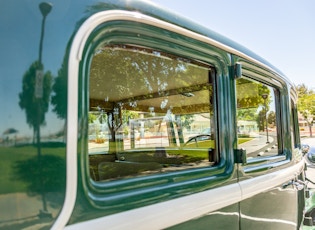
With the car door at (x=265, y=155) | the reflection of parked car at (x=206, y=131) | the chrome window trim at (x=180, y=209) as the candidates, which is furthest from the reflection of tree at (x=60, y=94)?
the car door at (x=265, y=155)

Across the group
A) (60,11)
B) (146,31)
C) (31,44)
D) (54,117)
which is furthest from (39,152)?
(146,31)

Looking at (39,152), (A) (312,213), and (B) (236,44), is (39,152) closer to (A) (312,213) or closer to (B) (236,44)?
(B) (236,44)

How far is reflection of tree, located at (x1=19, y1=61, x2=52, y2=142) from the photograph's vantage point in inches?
33.1

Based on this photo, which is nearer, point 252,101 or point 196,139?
point 196,139

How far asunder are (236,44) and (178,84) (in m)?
0.41

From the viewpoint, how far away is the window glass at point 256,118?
6.08 feet

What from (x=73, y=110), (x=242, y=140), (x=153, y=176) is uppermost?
(x=73, y=110)

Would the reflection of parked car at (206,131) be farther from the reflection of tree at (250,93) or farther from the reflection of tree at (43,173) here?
the reflection of tree at (43,173)

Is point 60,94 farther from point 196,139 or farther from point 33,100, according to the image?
point 196,139

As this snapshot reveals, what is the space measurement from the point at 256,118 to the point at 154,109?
29.8 inches

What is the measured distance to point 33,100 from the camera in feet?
2.79

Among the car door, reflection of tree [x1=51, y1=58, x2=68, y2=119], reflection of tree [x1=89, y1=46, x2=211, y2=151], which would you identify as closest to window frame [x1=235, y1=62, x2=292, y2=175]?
the car door

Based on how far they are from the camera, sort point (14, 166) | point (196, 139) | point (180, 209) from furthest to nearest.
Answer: point (196, 139) → point (180, 209) → point (14, 166)

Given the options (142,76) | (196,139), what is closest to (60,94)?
(142,76)
